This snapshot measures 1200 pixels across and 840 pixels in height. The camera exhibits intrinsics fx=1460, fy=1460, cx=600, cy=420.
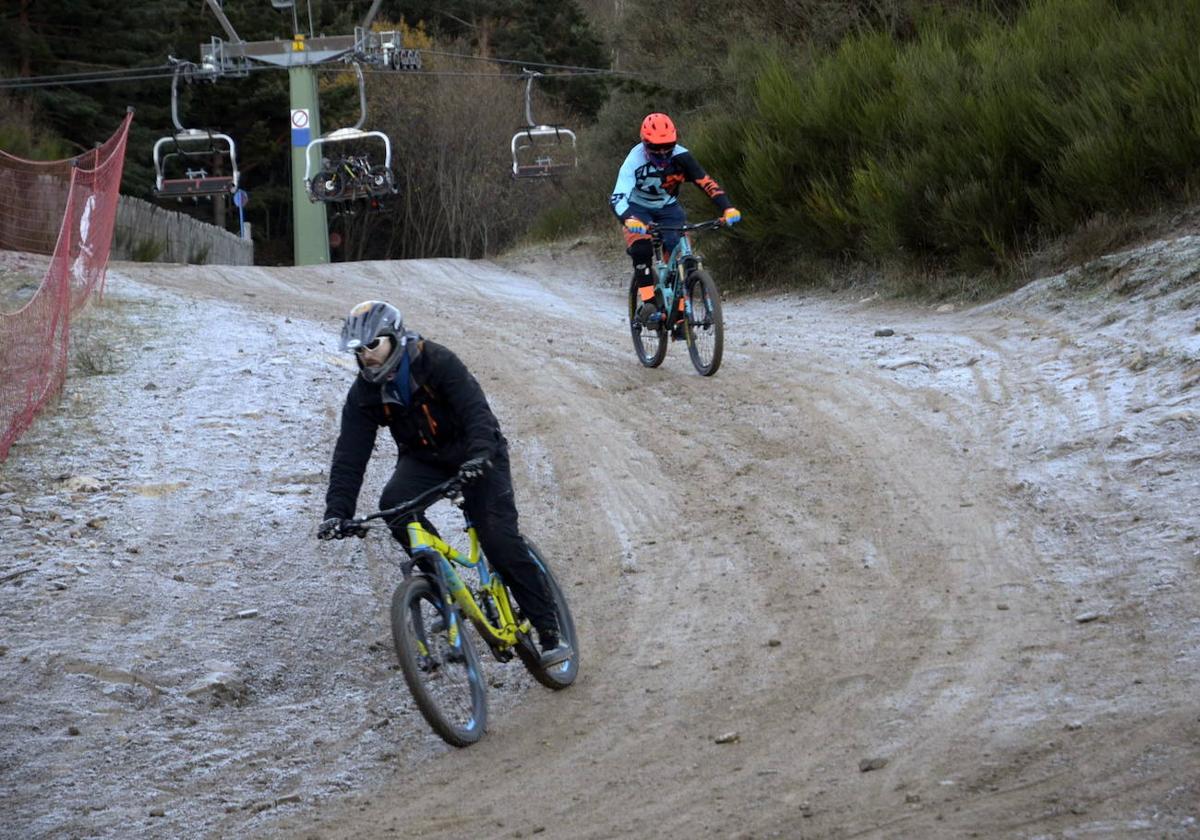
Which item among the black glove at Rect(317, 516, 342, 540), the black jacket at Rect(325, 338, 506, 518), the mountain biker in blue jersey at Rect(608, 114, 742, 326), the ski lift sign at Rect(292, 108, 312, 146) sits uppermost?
the ski lift sign at Rect(292, 108, 312, 146)

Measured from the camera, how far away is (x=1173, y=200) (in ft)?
42.6

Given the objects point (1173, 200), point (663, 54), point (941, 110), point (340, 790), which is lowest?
point (340, 790)

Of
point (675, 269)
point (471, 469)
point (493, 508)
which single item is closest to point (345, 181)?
point (675, 269)

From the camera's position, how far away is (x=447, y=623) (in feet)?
18.8

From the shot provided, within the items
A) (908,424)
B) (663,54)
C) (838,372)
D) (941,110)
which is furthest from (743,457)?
(663,54)

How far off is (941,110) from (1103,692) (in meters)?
11.0

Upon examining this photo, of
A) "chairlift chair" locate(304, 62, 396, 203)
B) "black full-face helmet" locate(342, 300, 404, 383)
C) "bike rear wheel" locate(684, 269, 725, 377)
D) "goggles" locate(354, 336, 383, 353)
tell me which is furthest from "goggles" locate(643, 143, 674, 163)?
"chairlift chair" locate(304, 62, 396, 203)

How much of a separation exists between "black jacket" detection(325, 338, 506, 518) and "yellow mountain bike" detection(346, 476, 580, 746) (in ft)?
0.59

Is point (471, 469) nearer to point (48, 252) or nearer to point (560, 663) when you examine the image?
point (560, 663)

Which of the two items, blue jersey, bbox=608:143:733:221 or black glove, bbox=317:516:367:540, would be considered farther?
blue jersey, bbox=608:143:733:221

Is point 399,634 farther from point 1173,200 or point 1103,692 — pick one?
point 1173,200

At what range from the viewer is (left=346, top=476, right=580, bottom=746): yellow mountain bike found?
5527mm

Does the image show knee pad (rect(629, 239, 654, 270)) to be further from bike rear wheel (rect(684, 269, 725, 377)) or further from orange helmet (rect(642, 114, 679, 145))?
orange helmet (rect(642, 114, 679, 145))

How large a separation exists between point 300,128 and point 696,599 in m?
31.5
